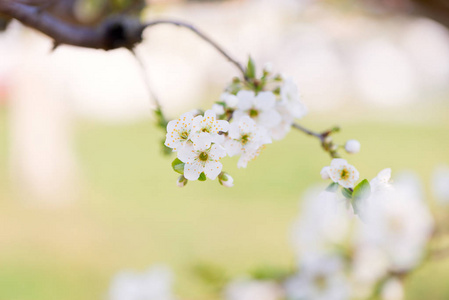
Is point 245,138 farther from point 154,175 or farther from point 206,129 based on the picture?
point 154,175

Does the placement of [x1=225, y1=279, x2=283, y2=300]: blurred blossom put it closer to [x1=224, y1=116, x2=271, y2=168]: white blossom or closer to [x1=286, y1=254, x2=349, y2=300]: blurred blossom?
[x1=286, y1=254, x2=349, y2=300]: blurred blossom

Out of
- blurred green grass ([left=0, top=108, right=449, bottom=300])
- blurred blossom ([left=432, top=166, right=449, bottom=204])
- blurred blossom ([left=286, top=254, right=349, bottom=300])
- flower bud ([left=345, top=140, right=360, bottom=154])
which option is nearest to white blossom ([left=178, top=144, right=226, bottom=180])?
flower bud ([left=345, top=140, right=360, bottom=154])

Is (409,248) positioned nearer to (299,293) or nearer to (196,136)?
(299,293)

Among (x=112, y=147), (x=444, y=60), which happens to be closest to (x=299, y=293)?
(x=112, y=147)

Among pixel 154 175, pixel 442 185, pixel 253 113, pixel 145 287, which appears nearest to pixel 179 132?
pixel 253 113

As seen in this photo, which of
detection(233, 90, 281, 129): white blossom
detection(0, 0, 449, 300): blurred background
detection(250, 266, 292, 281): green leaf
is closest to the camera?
detection(233, 90, 281, 129): white blossom

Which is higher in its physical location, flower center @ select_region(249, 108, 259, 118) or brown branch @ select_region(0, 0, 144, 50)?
brown branch @ select_region(0, 0, 144, 50)

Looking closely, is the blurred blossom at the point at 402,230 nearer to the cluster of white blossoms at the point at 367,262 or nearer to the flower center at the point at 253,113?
the cluster of white blossoms at the point at 367,262
